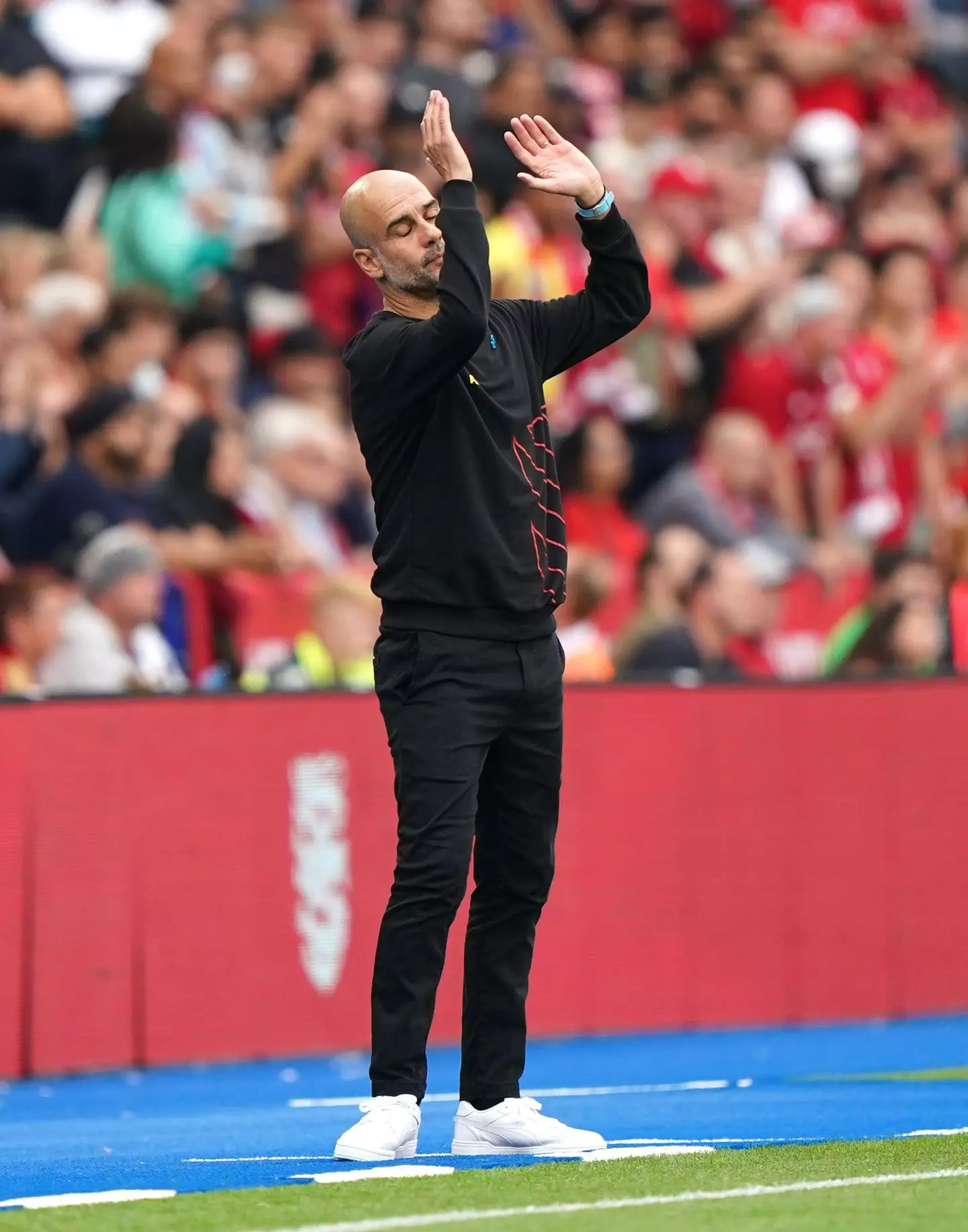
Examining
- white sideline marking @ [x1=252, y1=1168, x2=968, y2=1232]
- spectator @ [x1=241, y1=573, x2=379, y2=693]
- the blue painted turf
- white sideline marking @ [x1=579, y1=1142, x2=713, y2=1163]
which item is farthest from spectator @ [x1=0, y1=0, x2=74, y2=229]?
white sideline marking @ [x1=252, y1=1168, x2=968, y2=1232]

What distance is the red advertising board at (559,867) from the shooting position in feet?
28.4

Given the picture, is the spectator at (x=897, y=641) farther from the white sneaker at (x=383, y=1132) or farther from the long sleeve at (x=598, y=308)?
the white sneaker at (x=383, y=1132)

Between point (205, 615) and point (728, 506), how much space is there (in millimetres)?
3787

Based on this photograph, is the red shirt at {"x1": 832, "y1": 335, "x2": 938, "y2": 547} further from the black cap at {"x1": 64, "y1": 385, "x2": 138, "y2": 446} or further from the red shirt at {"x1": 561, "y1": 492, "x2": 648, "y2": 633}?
the black cap at {"x1": 64, "y1": 385, "x2": 138, "y2": 446}

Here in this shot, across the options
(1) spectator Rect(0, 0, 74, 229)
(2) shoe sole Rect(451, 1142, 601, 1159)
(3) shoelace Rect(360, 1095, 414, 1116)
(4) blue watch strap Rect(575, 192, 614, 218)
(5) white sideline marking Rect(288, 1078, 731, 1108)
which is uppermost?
(1) spectator Rect(0, 0, 74, 229)

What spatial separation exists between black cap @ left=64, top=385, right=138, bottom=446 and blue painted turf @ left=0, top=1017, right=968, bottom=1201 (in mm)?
2855

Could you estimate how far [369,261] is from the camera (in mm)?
5812

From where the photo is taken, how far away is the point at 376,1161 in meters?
5.57

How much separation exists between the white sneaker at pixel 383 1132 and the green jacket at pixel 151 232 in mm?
6933

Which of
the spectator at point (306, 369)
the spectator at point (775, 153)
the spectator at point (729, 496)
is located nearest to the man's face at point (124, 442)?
the spectator at point (306, 369)

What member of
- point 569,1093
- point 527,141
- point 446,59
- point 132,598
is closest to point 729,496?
point 446,59

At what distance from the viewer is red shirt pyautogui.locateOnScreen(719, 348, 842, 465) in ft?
46.5

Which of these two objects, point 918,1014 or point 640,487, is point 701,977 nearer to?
point 918,1014

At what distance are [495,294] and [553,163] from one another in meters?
6.35
